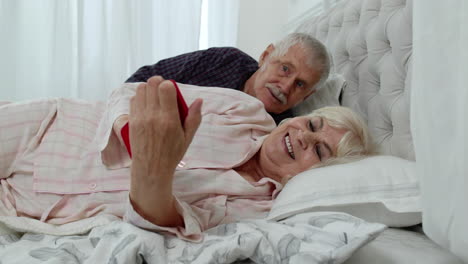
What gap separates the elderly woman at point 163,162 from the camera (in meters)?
0.77

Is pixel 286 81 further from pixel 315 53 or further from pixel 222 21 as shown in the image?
pixel 222 21

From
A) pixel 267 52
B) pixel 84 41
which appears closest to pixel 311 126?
pixel 267 52

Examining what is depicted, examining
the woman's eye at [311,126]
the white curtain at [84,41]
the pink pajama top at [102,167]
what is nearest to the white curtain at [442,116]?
the pink pajama top at [102,167]

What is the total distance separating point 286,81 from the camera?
154cm

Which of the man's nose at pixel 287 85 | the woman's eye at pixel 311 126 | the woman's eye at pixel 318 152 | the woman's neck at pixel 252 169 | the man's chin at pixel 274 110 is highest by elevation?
the man's nose at pixel 287 85

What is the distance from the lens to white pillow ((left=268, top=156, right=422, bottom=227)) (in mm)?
789

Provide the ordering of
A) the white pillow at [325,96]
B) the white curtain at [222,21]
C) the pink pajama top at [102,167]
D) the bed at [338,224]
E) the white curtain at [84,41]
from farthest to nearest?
the white curtain at [222,21]
the white curtain at [84,41]
the white pillow at [325,96]
the pink pajama top at [102,167]
the bed at [338,224]

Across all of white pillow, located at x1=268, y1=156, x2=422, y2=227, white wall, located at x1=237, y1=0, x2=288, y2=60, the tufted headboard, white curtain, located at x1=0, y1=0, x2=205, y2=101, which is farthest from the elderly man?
white wall, located at x1=237, y1=0, x2=288, y2=60

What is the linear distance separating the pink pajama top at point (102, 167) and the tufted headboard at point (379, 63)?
1.20ft

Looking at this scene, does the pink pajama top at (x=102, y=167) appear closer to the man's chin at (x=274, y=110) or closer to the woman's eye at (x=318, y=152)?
the woman's eye at (x=318, y=152)

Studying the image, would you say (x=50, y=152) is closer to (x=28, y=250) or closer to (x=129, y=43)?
(x=28, y=250)

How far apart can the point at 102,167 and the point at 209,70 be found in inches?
33.4

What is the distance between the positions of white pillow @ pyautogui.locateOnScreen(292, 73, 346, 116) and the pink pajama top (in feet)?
1.41

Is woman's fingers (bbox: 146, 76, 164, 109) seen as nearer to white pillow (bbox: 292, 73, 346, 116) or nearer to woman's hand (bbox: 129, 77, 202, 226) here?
woman's hand (bbox: 129, 77, 202, 226)
